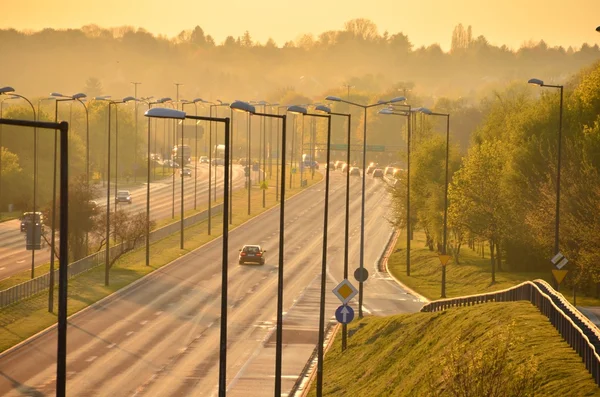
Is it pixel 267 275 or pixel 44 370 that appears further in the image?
pixel 267 275

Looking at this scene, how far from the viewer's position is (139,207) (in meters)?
130

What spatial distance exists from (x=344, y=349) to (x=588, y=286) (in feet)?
61.1

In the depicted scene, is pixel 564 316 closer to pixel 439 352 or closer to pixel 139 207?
pixel 439 352

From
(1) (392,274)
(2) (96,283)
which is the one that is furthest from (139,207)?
(2) (96,283)

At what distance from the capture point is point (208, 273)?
83625 mm

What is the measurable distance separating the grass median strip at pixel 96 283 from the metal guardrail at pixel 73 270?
17.7 inches

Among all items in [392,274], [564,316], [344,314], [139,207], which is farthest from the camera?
[139,207]

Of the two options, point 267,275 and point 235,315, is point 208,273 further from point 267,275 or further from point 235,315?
point 235,315

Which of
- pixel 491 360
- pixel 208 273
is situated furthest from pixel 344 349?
pixel 208 273

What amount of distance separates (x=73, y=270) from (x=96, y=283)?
2.68 meters

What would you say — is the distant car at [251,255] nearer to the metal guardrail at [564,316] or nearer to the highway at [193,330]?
the highway at [193,330]

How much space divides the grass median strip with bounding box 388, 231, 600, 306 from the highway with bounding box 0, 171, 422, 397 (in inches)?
70.4

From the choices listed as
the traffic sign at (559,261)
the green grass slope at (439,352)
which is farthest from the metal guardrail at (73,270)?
the traffic sign at (559,261)

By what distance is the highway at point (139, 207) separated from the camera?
86.7 m
